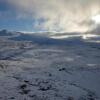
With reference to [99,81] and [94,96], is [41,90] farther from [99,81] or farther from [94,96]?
[99,81]

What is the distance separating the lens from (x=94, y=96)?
5128 centimetres

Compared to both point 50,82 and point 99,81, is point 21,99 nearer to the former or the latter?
point 50,82

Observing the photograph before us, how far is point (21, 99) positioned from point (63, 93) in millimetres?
10993

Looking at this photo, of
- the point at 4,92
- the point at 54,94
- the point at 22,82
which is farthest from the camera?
the point at 22,82

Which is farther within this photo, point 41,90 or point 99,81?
point 99,81

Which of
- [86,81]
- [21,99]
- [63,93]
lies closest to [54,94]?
[63,93]

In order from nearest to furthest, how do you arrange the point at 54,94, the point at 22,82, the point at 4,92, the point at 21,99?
the point at 21,99 → the point at 4,92 → the point at 54,94 → the point at 22,82

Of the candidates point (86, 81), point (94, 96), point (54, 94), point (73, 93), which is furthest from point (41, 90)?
point (86, 81)

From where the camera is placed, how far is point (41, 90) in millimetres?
51312

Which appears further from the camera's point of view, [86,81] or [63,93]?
[86,81]

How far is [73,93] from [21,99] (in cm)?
1299

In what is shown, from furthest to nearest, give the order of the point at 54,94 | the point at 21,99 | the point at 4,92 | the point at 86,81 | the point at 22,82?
the point at 86,81 → the point at 22,82 → the point at 54,94 → the point at 4,92 → the point at 21,99

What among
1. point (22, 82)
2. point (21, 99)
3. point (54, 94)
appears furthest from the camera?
point (22, 82)

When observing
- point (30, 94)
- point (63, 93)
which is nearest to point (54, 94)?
point (63, 93)
